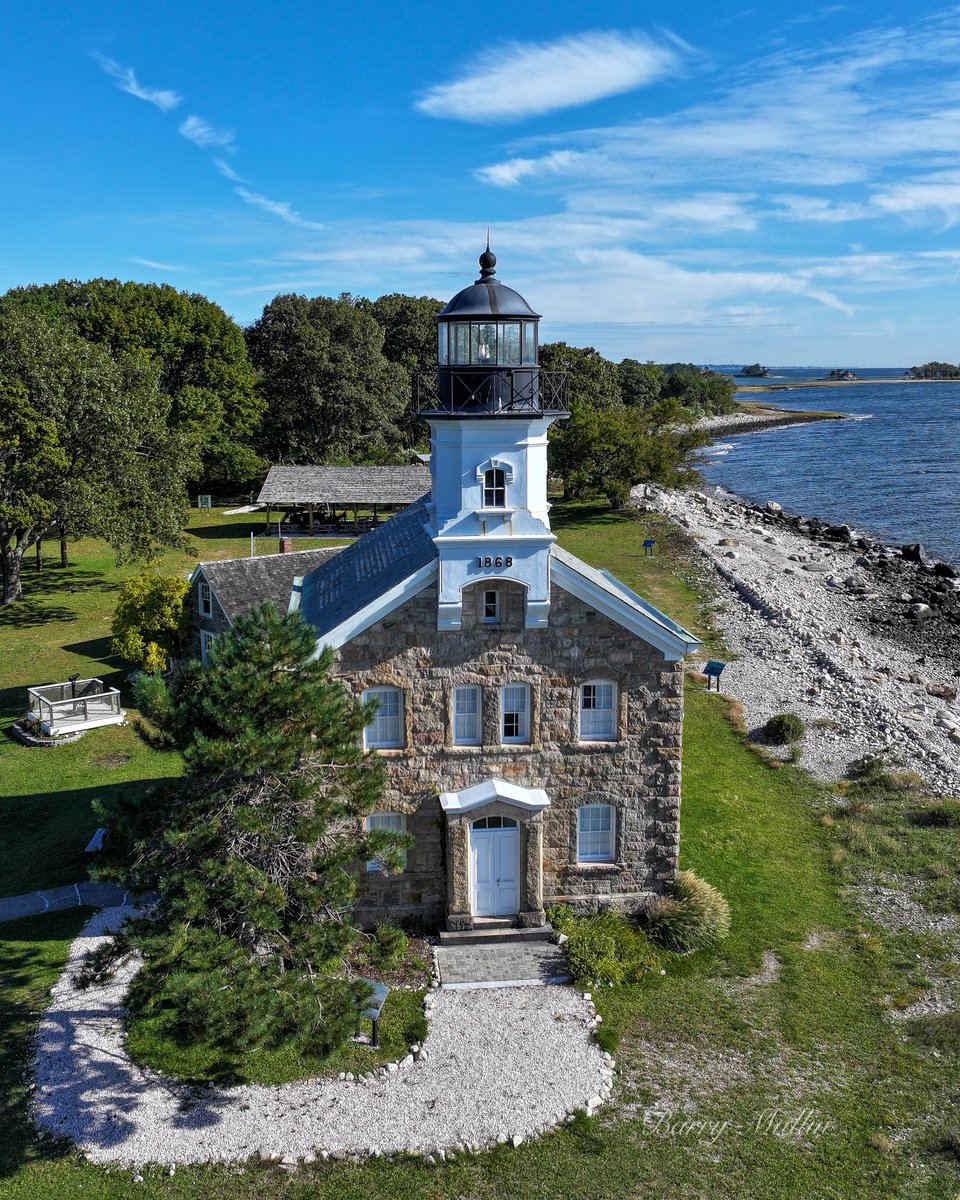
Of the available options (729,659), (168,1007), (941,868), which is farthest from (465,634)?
(729,659)

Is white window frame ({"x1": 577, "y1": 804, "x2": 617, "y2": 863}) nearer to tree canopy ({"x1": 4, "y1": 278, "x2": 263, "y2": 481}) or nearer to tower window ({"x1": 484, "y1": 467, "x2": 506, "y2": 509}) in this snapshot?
tower window ({"x1": 484, "y1": 467, "x2": 506, "y2": 509})

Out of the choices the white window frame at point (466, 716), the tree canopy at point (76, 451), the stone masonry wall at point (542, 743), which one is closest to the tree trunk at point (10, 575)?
the tree canopy at point (76, 451)

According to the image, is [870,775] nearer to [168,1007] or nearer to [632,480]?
[168,1007]

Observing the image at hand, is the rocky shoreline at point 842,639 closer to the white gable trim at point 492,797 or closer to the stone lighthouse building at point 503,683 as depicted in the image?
the stone lighthouse building at point 503,683

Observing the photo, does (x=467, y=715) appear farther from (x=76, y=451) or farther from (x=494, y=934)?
(x=76, y=451)

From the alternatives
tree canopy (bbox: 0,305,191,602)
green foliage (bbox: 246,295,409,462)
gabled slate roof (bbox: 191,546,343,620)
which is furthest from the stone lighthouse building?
green foliage (bbox: 246,295,409,462)

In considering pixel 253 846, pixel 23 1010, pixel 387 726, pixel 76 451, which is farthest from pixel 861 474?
pixel 23 1010
